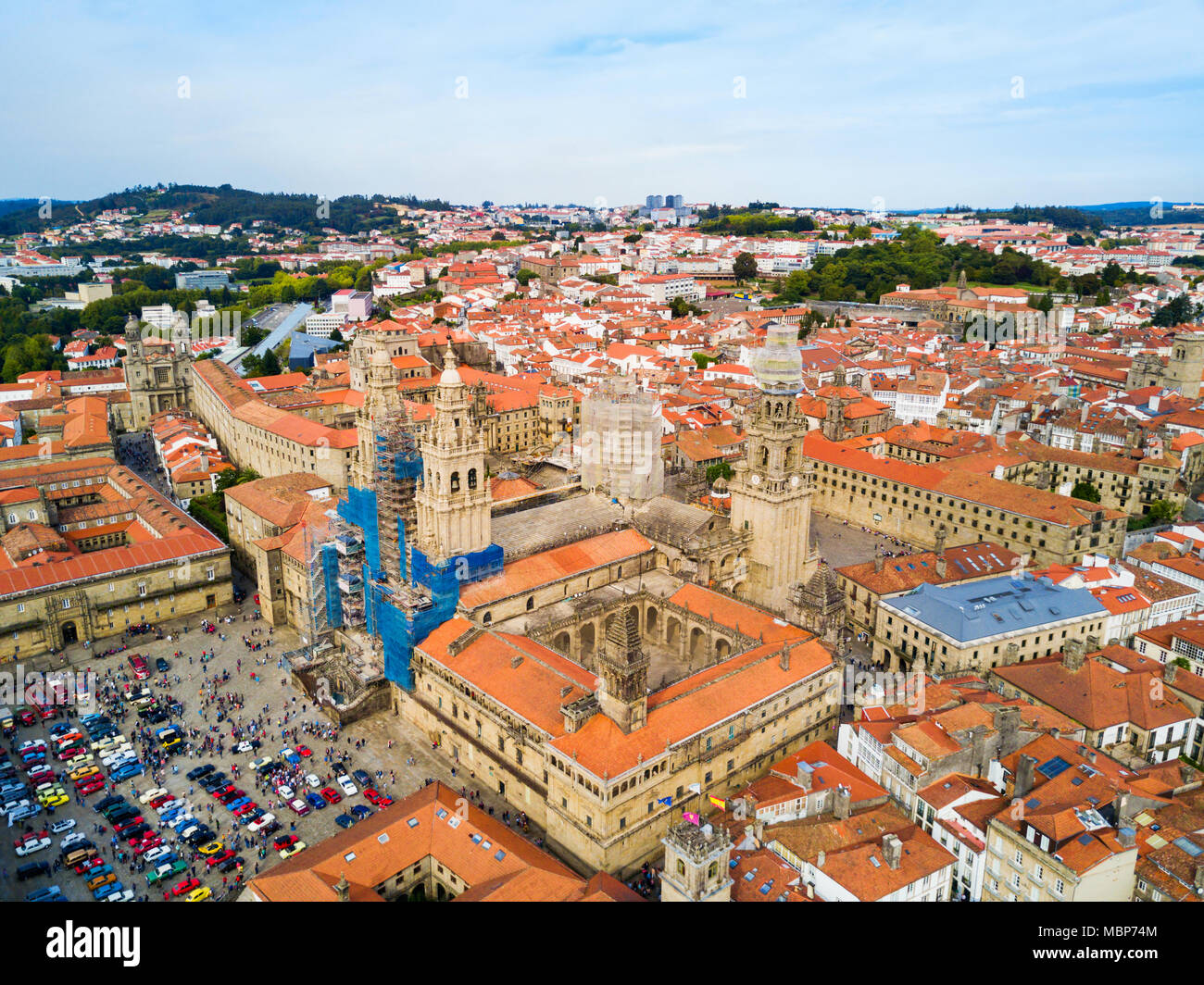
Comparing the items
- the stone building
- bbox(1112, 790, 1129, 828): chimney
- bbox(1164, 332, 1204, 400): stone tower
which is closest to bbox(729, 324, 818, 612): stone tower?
bbox(1112, 790, 1129, 828): chimney

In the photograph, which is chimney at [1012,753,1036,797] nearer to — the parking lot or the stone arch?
the stone arch

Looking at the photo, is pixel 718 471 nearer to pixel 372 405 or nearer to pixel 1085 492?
pixel 1085 492

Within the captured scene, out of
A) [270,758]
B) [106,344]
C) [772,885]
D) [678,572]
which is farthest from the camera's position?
[106,344]

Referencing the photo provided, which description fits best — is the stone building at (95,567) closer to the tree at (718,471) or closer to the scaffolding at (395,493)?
the scaffolding at (395,493)

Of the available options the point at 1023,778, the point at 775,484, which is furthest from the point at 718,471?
the point at 1023,778
